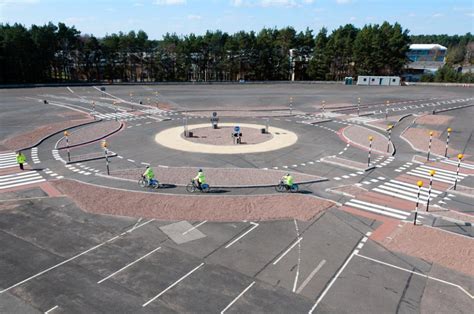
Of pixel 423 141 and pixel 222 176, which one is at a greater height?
pixel 423 141

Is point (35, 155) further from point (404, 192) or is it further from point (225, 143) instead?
point (404, 192)

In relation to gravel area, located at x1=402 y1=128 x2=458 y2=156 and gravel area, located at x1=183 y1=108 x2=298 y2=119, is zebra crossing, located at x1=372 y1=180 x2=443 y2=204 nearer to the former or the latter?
gravel area, located at x1=402 y1=128 x2=458 y2=156

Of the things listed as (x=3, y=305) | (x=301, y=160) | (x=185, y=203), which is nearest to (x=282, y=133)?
(x=301, y=160)

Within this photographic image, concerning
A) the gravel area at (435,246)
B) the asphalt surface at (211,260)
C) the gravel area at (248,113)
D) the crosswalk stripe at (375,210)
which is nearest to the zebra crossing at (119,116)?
the gravel area at (248,113)

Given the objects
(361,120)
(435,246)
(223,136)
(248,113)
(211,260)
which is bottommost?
(211,260)

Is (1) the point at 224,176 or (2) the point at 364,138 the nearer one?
(1) the point at 224,176

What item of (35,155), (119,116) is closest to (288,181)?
(35,155)

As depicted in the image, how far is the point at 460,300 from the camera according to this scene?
16094mm

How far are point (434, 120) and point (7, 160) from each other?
202 ft

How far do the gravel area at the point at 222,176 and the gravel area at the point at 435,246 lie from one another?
1031cm

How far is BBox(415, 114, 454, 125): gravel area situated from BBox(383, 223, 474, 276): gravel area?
4174cm

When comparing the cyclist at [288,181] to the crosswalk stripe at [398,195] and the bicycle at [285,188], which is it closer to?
the bicycle at [285,188]

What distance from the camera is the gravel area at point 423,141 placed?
136 feet

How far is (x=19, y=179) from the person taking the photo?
3144 cm
